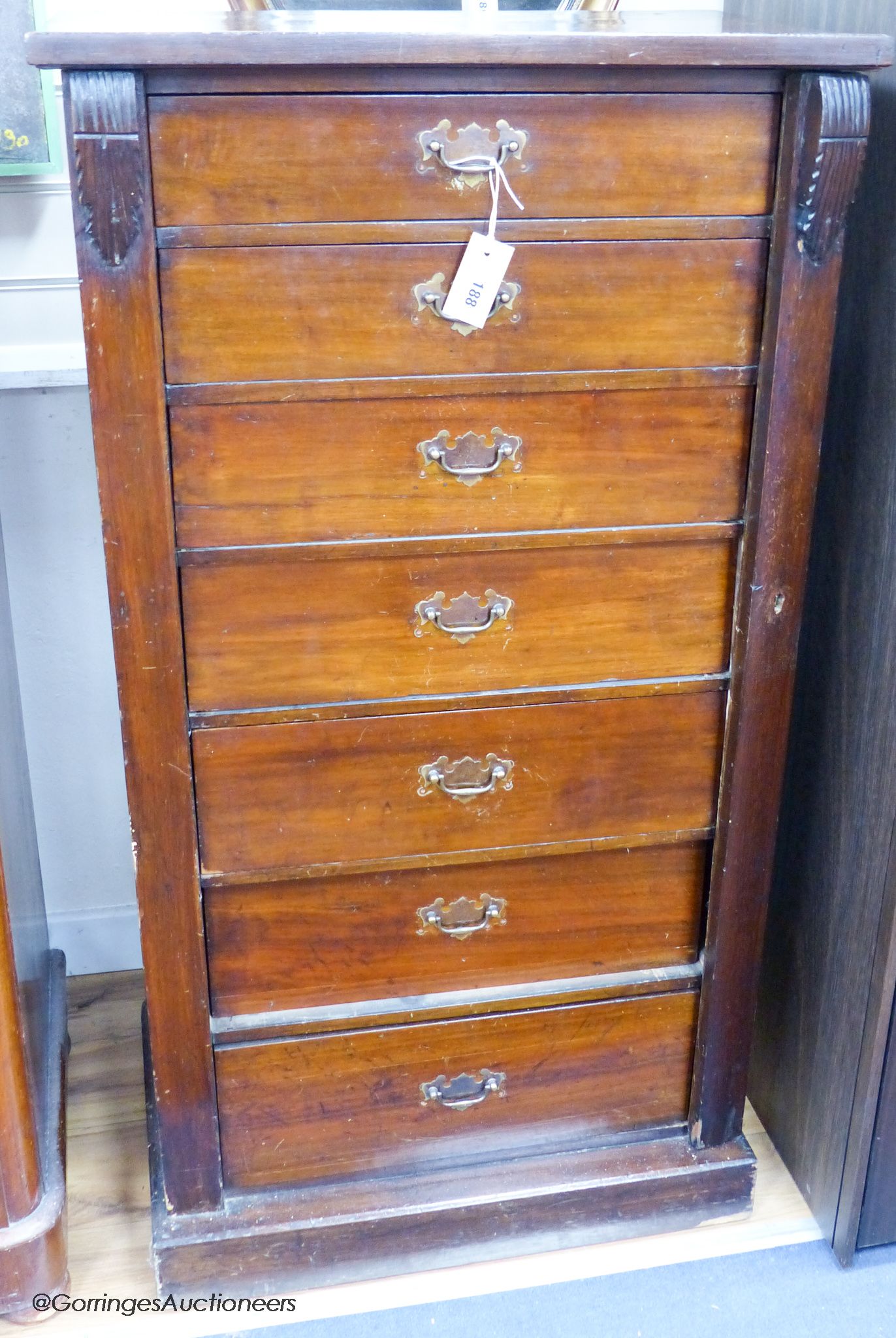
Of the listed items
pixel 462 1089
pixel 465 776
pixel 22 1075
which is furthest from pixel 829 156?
pixel 22 1075

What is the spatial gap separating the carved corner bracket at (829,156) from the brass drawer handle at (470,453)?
0.30 metres

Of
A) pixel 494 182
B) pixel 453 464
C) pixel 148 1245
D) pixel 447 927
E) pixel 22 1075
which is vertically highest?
pixel 494 182

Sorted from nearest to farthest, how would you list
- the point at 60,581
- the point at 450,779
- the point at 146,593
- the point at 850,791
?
the point at 146,593 < the point at 450,779 < the point at 850,791 < the point at 60,581

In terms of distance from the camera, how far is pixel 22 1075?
124cm

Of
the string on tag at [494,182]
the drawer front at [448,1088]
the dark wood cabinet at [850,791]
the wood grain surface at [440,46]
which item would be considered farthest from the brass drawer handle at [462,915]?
the wood grain surface at [440,46]

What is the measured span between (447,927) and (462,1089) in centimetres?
20

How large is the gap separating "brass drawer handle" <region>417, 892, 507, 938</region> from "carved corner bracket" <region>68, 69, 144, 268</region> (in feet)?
2.18

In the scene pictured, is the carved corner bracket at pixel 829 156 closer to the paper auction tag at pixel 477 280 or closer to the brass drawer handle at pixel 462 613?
the paper auction tag at pixel 477 280

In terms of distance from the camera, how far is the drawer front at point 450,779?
3.78 ft

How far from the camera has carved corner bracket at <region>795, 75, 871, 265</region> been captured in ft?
3.31

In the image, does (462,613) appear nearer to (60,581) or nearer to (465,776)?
(465,776)

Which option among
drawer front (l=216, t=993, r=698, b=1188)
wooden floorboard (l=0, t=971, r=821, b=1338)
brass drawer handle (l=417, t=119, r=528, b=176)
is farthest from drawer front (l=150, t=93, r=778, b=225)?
wooden floorboard (l=0, t=971, r=821, b=1338)

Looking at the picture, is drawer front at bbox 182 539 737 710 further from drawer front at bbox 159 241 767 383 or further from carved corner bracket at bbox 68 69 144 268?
carved corner bracket at bbox 68 69 144 268

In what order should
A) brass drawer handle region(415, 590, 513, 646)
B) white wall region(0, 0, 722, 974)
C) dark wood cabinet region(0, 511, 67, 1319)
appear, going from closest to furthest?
brass drawer handle region(415, 590, 513, 646)
dark wood cabinet region(0, 511, 67, 1319)
white wall region(0, 0, 722, 974)
